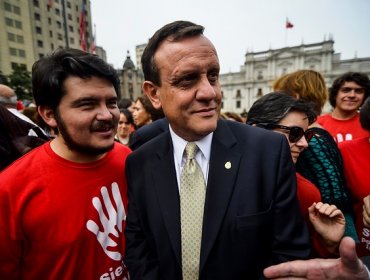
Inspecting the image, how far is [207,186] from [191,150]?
25cm

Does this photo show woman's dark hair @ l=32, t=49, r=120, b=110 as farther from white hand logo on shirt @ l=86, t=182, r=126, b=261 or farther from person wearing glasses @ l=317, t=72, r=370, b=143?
person wearing glasses @ l=317, t=72, r=370, b=143

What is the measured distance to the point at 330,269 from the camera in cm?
102

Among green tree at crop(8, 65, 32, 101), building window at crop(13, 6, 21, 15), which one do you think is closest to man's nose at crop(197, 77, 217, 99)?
green tree at crop(8, 65, 32, 101)

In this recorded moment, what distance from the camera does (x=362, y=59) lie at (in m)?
46.4

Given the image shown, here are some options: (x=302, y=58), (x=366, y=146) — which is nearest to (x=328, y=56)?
(x=302, y=58)

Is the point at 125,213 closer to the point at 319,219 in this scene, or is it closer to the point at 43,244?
the point at 43,244

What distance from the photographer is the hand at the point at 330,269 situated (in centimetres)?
95

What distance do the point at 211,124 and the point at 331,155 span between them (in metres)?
1.01

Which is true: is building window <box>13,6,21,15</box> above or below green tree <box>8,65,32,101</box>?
above

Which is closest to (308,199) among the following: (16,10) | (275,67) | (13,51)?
(13,51)

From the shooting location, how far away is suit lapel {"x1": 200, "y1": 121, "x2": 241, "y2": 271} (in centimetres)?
123

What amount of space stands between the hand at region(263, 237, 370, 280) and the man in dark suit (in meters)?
0.14

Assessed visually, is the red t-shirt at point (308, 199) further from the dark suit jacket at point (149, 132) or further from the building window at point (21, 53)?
the building window at point (21, 53)

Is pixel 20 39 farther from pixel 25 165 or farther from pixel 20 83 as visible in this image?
pixel 25 165
